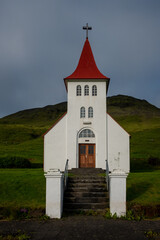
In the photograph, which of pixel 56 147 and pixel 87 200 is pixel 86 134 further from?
pixel 87 200

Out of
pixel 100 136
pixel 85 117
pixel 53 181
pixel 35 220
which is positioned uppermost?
pixel 85 117

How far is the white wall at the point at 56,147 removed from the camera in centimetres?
2344

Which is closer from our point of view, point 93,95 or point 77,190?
point 77,190

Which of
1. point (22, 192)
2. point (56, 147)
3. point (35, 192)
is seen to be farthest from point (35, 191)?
point (56, 147)

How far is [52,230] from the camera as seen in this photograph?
372 inches

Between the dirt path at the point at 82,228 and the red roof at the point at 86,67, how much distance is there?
1611 cm

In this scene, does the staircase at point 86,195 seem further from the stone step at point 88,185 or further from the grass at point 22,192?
the grass at point 22,192

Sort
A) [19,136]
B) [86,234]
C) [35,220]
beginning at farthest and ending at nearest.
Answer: [19,136] < [35,220] < [86,234]

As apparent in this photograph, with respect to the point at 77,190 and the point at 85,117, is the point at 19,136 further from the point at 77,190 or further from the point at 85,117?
the point at 77,190

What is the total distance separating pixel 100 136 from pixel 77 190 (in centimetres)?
999

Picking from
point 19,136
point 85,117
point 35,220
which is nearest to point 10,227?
point 35,220

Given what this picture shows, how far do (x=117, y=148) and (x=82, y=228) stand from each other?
566 inches

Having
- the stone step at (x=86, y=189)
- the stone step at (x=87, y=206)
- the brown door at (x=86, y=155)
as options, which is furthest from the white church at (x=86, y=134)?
the stone step at (x=87, y=206)

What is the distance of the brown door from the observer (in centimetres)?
2347
